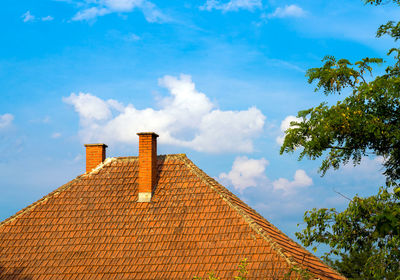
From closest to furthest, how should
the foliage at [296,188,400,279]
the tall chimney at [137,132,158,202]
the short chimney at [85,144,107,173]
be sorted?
the foliage at [296,188,400,279] → the tall chimney at [137,132,158,202] → the short chimney at [85,144,107,173]

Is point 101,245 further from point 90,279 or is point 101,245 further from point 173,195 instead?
point 173,195

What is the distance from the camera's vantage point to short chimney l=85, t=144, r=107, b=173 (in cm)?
2238

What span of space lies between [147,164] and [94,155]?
353cm

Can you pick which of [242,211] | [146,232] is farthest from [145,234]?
[242,211]

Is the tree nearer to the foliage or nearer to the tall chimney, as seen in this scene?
the foliage

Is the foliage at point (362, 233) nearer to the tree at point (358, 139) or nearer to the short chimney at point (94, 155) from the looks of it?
the tree at point (358, 139)

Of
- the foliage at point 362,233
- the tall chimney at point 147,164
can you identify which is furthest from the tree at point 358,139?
the tall chimney at point 147,164

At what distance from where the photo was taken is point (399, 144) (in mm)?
14414

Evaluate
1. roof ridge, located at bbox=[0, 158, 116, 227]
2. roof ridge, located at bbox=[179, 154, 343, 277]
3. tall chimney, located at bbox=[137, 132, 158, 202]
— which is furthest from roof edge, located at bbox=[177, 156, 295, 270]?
roof ridge, located at bbox=[0, 158, 116, 227]

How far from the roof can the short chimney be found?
1.23 meters

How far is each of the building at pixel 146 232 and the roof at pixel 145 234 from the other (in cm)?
3

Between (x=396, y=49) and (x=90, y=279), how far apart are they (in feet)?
39.1

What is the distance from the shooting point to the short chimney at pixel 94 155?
2238cm

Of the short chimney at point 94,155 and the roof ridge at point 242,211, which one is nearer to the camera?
the roof ridge at point 242,211
